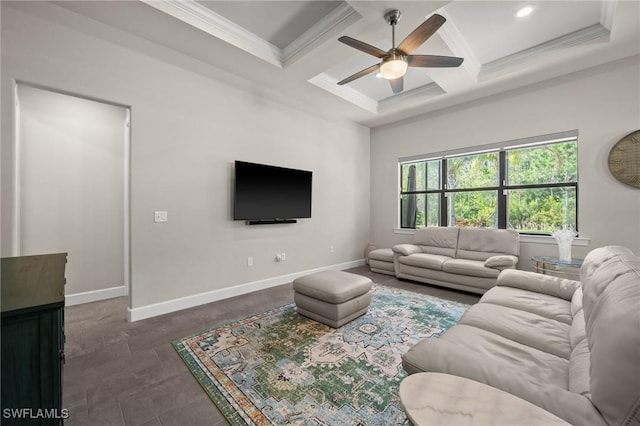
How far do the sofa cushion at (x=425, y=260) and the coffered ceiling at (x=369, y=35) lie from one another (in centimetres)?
260

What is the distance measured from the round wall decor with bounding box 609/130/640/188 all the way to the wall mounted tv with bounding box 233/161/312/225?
4.05 metres

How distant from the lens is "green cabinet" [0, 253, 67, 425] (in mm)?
910

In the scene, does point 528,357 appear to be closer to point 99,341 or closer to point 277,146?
point 99,341

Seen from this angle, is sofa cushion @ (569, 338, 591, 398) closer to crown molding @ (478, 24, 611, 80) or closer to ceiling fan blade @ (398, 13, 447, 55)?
ceiling fan blade @ (398, 13, 447, 55)

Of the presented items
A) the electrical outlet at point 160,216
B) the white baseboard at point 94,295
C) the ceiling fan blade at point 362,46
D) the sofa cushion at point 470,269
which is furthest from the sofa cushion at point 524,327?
the white baseboard at point 94,295

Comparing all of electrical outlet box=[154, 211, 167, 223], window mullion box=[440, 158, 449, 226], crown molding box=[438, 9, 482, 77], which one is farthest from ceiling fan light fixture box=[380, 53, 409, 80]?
window mullion box=[440, 158, 449, 226]

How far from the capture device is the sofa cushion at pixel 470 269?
352 centimetres

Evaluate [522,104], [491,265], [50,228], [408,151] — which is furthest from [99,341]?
[522,104]

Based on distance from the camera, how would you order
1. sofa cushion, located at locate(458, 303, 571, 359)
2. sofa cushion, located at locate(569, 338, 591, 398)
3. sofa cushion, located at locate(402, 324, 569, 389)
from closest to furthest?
sofa cushion, located at locate(569, 338, 591, 398) < sofa cushion, located at locate(402, 324, 569, 389) < sofa cushion, located at locate(458, 303, 571, 359)

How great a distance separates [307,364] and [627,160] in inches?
174

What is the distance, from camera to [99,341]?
7.82ft

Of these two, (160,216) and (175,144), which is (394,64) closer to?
(175,144)

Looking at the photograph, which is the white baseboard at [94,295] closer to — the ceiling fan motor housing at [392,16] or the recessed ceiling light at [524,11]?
the ceiling fan motor housing at [392,16]

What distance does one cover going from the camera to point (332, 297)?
2.56 m
